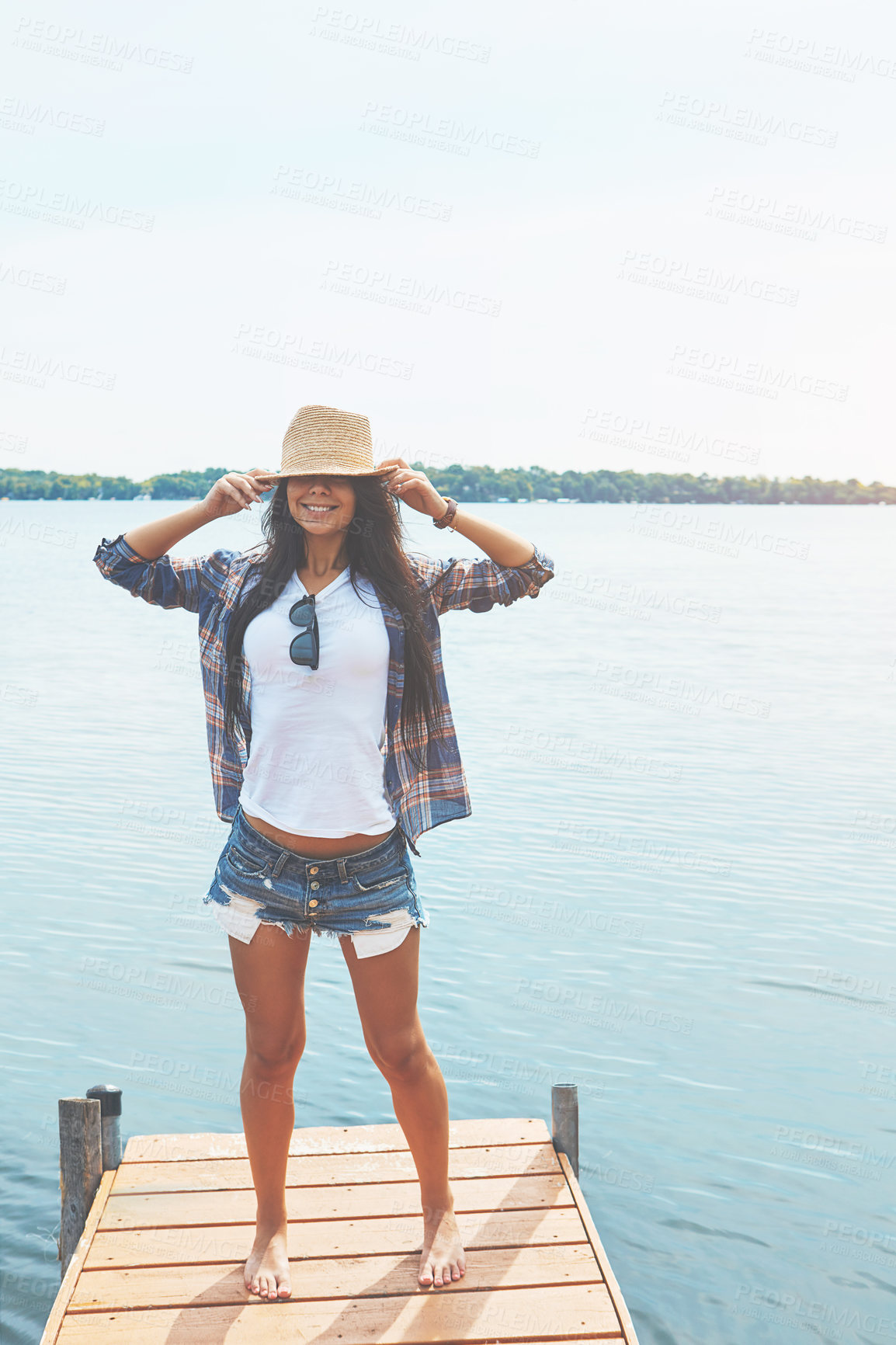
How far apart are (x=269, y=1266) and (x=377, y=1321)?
350 millimetres

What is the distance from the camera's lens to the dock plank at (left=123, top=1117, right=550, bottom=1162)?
13.7 ft

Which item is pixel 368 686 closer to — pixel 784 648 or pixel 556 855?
pixel 556 855

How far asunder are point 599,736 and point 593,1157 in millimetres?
9969

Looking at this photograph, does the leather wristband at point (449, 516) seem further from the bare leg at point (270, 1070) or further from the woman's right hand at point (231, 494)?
the bare leg at point (270, 1070)

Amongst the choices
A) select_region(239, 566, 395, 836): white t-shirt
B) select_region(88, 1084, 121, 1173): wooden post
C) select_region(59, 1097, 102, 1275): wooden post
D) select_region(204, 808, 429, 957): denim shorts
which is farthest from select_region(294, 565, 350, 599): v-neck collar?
select_region(88, 1084, 121, 1173): wooden post

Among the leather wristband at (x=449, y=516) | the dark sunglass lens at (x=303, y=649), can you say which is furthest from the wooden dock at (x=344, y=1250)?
the leather wristband at (x=449, y=516)

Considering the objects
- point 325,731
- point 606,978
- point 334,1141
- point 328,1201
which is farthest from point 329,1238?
point 606,978

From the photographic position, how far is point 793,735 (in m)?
15.5

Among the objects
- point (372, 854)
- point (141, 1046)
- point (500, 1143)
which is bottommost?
point (141, 1046)

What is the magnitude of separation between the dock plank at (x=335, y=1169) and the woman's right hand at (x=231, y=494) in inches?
83.2

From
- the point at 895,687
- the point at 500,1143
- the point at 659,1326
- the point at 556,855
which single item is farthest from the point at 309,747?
the point at 895,687

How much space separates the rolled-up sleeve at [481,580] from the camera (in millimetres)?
3268

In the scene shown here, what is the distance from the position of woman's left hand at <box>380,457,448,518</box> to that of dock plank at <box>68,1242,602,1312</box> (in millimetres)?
2081

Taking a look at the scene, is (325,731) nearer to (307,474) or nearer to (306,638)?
(306,638)
